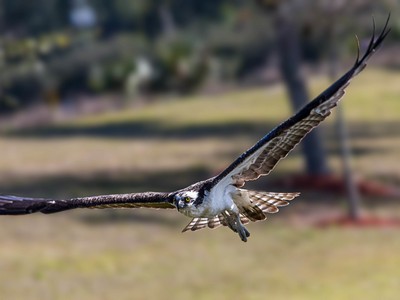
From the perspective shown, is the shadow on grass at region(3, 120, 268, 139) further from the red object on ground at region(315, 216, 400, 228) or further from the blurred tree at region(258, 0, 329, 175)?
the red object on ground at region(315, 216, 400, 228)

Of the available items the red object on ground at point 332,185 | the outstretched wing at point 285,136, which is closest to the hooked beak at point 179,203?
the outstretched wing at point 285,136

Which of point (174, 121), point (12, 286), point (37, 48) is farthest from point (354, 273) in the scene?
point (174, 121)

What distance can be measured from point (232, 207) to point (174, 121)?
3667 centimetres

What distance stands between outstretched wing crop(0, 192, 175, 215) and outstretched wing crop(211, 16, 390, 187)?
50 centimetres

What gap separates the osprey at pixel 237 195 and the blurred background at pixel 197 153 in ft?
31.9

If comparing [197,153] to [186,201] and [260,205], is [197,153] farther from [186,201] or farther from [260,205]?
[186,201]

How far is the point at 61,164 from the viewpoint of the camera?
33719 mm

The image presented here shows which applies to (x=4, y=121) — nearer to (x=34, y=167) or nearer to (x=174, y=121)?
(x=174, y=121)

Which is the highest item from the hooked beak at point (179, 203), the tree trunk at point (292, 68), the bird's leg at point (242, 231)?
the hooked beak at point (179, 203)

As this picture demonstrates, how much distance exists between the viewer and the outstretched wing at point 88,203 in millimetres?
7586

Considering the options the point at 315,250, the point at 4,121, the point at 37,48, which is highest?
the point at 37,48

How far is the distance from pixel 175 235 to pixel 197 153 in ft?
39.0

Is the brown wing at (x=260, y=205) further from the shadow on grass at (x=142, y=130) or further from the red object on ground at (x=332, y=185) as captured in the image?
the shadow on grass at (x=142, y=130)

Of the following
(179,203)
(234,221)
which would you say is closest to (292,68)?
(234,221)
